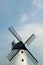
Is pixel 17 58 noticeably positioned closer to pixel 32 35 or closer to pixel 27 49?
pixel 27 49

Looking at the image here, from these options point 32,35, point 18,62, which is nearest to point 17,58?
point 18,62

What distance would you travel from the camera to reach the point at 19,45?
3491 cm

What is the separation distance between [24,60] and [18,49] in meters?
2.87

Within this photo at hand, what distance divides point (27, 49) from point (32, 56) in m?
3.20

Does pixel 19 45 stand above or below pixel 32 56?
above

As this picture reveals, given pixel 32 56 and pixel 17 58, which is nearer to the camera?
pixel 17 58

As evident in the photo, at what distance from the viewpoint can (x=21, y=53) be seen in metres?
34.2

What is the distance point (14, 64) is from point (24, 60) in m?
2.44

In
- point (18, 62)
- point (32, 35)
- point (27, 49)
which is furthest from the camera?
point (32, 35)

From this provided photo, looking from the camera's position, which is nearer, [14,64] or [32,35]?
[14,64]

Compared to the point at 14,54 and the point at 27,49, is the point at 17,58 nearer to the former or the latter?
the point at 14,54

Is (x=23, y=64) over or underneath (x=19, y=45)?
underneath

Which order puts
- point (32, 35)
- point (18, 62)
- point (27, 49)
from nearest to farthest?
point (18, 62) < point (27, 49) < point (32, 35)

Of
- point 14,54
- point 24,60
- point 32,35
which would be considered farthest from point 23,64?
point 32,35
